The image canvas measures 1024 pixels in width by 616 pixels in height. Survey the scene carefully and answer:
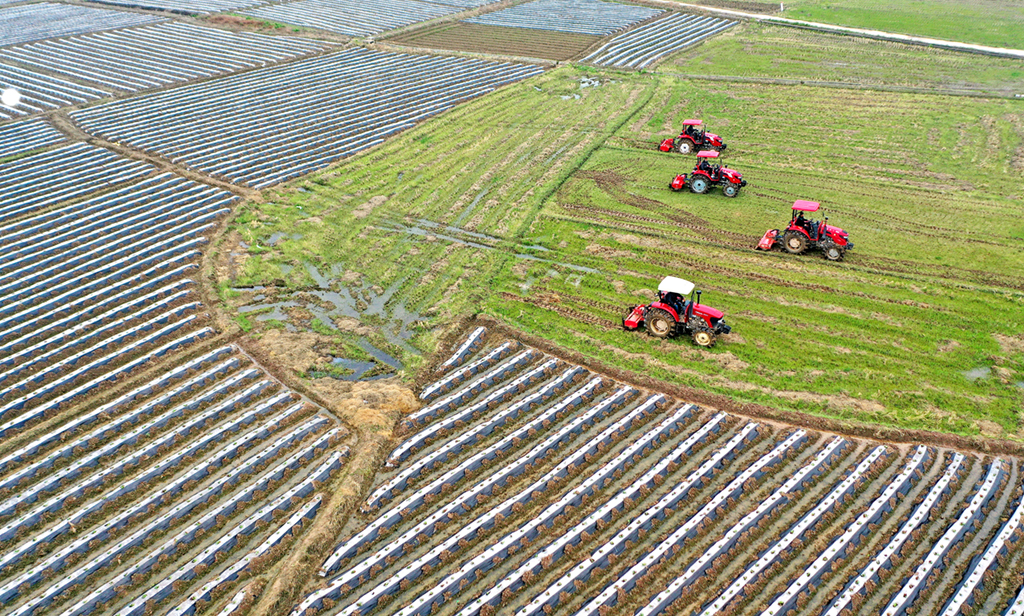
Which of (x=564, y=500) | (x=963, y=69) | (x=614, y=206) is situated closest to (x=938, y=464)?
(x=564, y=500)

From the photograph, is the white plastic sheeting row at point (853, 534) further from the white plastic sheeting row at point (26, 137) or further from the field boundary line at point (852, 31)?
the field boundary line at point (852, 31)

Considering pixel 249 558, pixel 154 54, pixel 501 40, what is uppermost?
pixel 501 40

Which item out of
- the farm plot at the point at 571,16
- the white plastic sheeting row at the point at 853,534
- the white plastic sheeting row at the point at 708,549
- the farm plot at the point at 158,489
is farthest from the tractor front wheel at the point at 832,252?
the farm plot at the point at 571,16

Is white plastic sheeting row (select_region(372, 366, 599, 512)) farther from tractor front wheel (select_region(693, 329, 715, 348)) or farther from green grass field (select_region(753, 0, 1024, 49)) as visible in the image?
green grass field (select_region(753, 0, 1024, 49))

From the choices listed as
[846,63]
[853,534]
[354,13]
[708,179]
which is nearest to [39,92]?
[354,13]

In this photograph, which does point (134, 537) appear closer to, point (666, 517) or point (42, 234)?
point (666, 517)

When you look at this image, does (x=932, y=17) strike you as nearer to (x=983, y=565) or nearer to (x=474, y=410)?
(x=983, y=565)

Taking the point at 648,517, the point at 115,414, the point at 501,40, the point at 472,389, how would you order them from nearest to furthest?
1. the point at 648,517
2. the point at 115,414
3. the point at 472,389
4. the point at 501,40
